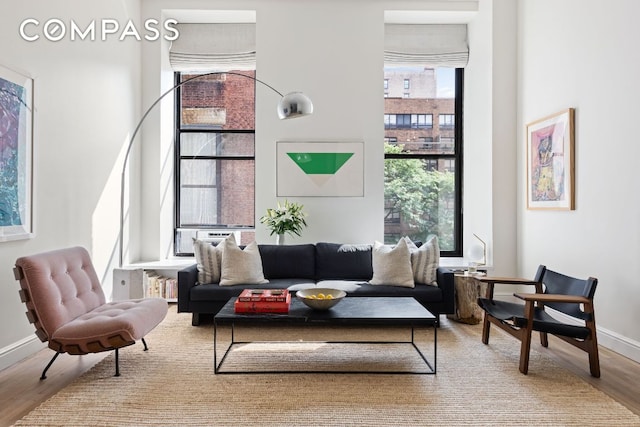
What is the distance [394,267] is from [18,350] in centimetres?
310

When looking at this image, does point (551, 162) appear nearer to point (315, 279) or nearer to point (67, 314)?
point (315, 279)

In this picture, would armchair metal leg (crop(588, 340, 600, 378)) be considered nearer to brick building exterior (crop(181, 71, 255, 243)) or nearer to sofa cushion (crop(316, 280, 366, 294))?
sofa cushion (crop(316, 280, 366, 294))

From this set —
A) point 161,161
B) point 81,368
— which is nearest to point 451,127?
point 161,161

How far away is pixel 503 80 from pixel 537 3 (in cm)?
82

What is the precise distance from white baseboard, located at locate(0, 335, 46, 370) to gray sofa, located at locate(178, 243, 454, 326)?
1.14 m

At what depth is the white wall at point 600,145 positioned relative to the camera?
3291mm

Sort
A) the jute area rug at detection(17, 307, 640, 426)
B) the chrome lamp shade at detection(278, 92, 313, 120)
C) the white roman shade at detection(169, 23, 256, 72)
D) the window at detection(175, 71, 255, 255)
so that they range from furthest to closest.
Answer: the window at detection(175, 71, 255, 255) → the white roman shade at detection(169, 23, 256, 72) → the chrome lamp shade at detection(278, 92, 313, 120) → the jute area rug at detection(17, 307, 640, 426)

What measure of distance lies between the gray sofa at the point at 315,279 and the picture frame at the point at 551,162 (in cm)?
125

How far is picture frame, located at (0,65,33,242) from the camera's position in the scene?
9.93ft

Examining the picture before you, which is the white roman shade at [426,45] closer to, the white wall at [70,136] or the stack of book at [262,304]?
the white wall at [70,136]

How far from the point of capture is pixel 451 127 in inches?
229

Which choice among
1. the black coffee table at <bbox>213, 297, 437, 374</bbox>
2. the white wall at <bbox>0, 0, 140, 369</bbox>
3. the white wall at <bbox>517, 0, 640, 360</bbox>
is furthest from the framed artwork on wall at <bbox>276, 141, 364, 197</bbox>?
the black coffee table at <bbox>213, 297, 437, 374</bbox>

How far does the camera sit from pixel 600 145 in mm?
3621

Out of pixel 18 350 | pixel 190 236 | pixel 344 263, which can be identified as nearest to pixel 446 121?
pixel 344 263
